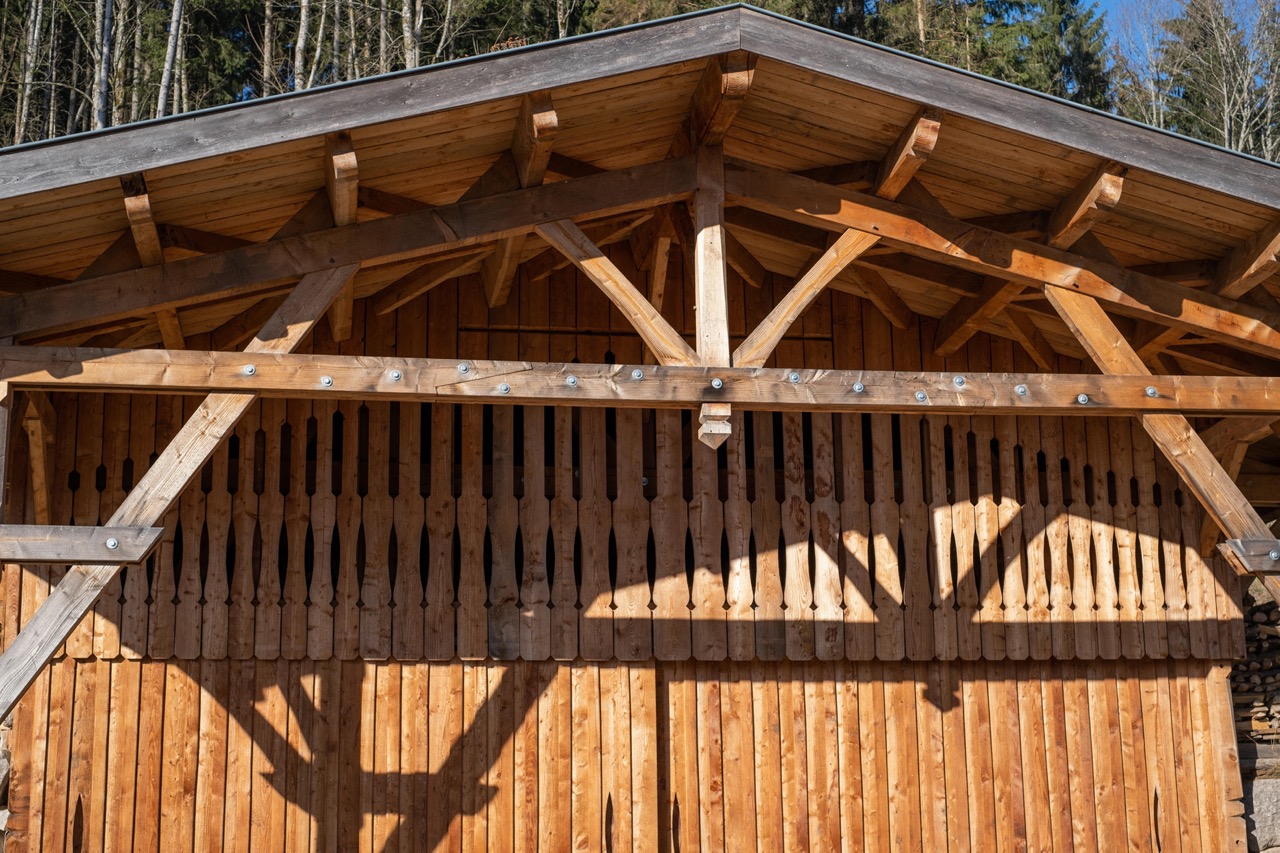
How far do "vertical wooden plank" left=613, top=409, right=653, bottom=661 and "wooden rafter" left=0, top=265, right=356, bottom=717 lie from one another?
2.63 metres

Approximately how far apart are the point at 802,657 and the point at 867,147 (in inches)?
127

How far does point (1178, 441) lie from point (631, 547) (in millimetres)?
3309

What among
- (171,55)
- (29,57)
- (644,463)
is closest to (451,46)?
(171,55)

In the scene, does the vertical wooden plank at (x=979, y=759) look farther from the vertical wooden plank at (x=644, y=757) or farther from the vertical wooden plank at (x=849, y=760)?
the vertical wooden plank at (x=644, y=757)

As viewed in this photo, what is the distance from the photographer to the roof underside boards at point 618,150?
6.02 meters

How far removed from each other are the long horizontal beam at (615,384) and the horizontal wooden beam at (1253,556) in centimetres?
75

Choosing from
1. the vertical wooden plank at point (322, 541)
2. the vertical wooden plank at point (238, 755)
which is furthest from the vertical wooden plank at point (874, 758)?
the vertical wooden plank at point (238, 755)

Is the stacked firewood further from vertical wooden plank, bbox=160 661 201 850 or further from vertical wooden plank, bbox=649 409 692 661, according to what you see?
vertical wooden plank, bbox=160 661 201 850

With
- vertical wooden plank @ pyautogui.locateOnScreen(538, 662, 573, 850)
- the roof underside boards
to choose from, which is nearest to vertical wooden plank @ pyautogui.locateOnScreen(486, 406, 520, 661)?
vertical wooden plank @ pyautogui.locateOnScreen(538, 662, 573, 850)

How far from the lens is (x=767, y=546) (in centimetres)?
877

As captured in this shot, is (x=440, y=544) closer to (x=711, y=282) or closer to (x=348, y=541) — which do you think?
(x=348, y=541)

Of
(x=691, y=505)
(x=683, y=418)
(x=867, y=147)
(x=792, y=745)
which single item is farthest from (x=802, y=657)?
(x=867, y=147)

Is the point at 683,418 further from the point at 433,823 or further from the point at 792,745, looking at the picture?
the point at 433,823

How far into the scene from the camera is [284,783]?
26.5 ft
